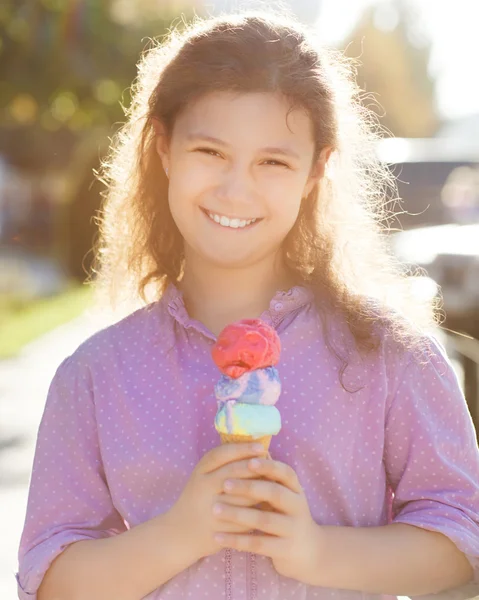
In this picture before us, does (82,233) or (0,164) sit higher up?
(0,164)

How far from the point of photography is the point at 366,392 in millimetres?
2428

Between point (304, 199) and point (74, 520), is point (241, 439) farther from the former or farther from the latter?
point (304, 199)

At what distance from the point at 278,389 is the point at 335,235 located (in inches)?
27.6

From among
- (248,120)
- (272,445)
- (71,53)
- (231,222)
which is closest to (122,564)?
(272,445)

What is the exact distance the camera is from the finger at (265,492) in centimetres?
212

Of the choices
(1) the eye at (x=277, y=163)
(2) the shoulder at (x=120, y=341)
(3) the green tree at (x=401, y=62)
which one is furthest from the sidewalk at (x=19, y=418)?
(3) the green tree at (x=401, y=62)

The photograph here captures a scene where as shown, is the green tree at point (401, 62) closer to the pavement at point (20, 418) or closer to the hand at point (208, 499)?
the pavement at point (20, 418)

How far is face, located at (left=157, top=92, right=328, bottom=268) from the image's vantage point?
242 centimetres

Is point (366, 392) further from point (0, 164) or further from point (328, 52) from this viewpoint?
point (0, 164)

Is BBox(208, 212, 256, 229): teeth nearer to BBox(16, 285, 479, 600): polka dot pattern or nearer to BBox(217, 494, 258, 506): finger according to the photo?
BBox(16, 285, 479, 600): polka dot pattern

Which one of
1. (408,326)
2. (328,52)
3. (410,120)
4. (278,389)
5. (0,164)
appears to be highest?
(410,120)

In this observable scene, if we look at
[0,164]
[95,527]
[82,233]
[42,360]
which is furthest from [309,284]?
[0,164]

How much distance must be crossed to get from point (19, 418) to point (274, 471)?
7095 millimetres

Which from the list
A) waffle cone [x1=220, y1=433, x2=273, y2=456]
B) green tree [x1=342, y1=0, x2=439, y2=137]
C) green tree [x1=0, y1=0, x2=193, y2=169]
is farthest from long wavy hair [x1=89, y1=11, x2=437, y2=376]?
green tree [x1=342, y1=0, x2=439, y2=137]
